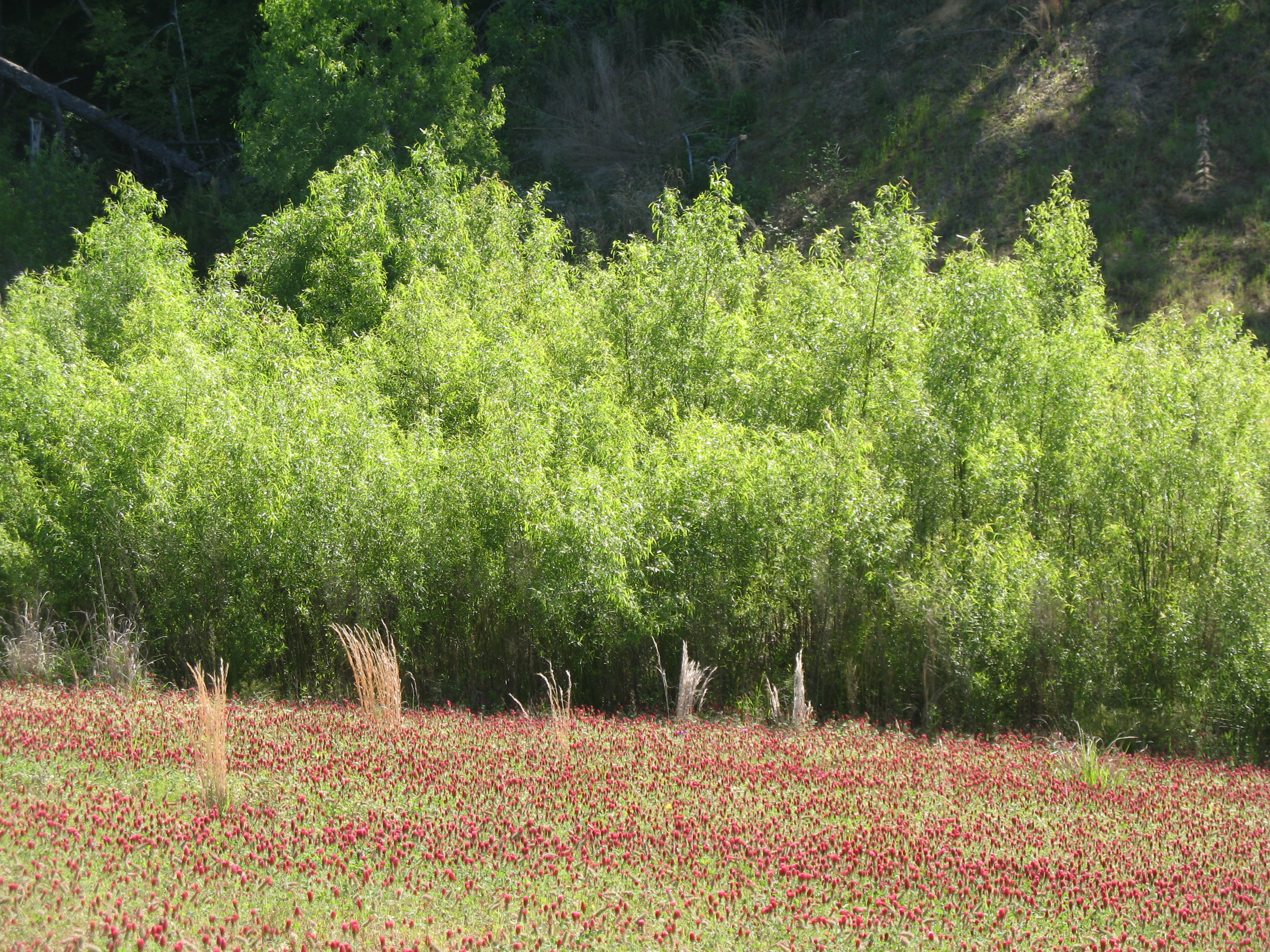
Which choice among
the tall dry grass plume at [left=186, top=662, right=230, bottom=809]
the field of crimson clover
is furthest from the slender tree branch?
the tall dry grass plume at [left=186, top=662, right=230, bottom=809]

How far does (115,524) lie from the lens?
11570mm

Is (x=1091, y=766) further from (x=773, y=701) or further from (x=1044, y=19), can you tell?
(x=1044, y=19)

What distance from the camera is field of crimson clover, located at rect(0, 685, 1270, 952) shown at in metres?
5.52

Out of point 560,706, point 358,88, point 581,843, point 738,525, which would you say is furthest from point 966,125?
point 581,843

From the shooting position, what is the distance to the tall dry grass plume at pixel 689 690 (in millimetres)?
10352

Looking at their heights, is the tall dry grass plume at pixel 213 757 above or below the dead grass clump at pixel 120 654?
below

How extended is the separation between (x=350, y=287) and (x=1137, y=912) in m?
15.6

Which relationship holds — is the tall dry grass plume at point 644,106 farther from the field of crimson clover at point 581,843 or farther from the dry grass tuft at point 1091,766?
the field of crimson clover at point 581,843

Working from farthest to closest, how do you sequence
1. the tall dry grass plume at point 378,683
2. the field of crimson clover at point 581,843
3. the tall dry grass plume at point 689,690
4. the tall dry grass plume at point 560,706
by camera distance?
the tall dry grass plume at point 689,690
the tall dry grass plume at point 378,683
the tall dry grass plume at point 560,706
the field of crimson clover at point 581,843

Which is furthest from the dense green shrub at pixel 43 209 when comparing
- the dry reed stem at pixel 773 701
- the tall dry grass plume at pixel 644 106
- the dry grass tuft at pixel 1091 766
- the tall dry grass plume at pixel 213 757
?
the dry grass tuft at pixel 1091 766

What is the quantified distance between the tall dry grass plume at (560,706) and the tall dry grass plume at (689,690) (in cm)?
100

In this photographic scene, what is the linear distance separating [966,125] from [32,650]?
22.7 m

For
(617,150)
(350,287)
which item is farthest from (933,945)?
(617,150)

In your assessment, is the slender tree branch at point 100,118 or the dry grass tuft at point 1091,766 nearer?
the dry grass tuft at point 1091,766
